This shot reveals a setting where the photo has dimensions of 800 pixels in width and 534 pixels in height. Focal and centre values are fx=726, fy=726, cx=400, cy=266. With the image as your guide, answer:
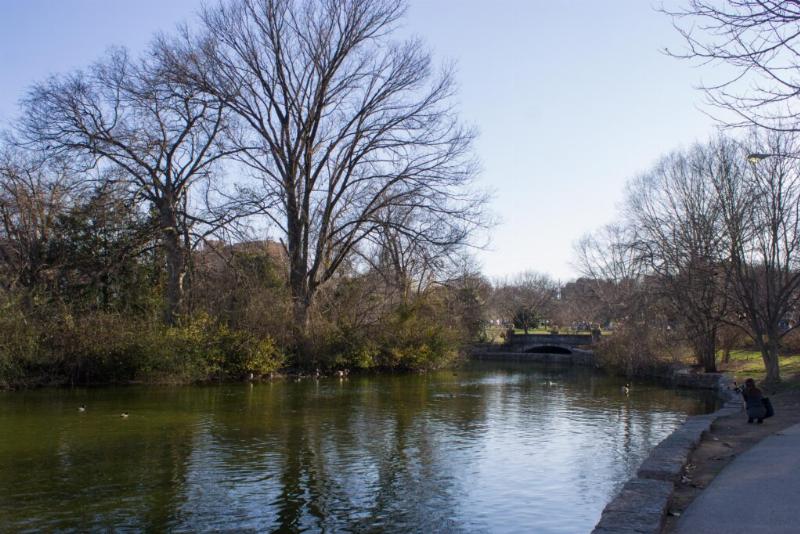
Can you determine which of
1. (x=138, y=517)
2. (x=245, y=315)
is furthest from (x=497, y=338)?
(x=138, y=517)

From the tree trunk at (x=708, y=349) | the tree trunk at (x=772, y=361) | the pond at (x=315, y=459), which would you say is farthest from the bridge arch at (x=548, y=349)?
the pond at (x=315, y=459)

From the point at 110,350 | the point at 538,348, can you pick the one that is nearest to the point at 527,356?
the point at 538,348

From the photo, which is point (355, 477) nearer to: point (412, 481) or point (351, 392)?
point (412, 481)

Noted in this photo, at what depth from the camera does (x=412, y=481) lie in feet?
39.5

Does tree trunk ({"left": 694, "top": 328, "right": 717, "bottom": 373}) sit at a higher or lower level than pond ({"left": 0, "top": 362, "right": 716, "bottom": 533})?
higher

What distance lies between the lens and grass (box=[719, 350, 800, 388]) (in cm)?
2852

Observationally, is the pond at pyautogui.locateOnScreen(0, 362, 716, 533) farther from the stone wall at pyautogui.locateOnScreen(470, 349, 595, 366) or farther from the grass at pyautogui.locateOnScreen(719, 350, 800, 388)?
the stone wall at pyautogui.locateOnScreen(470, 349, 595, 366)

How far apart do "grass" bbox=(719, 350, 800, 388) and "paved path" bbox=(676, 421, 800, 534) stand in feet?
46.8

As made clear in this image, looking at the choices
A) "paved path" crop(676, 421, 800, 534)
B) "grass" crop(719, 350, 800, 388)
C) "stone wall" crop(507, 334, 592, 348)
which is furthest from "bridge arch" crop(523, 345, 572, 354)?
"paved path" crop(676, 421, 800, 534)

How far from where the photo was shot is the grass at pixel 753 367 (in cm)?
2852

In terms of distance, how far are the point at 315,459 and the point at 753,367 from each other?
2757 cm

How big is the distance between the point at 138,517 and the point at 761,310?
23964 mm

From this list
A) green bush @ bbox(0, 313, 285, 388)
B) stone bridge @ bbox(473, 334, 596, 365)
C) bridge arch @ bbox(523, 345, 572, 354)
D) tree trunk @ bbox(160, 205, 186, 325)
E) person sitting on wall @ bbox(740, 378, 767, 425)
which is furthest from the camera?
bridge arch @ bbox(523, 345, 572, 354)

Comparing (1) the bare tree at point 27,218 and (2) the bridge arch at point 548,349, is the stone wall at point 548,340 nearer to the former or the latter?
(2) the bridge arch at point 548,349
